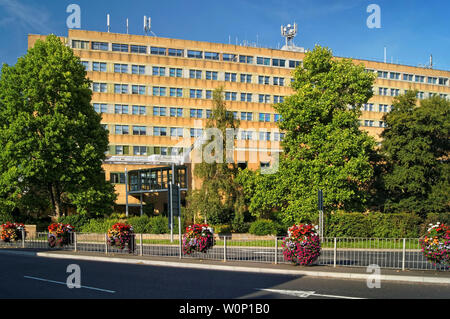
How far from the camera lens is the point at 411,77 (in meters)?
77.0

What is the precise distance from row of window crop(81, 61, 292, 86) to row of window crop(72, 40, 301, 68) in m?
2.81

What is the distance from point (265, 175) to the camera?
31453mm

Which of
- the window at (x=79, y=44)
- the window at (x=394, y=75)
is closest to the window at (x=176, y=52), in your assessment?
the window at (x=79, y=44)

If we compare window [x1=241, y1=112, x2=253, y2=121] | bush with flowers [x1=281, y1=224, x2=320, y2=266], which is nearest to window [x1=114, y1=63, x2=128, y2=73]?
window [x1=241, y1=112, x2=253, y2=121]

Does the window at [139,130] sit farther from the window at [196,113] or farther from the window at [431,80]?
the window at [431,80]

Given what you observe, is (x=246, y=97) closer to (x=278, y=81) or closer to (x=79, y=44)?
(x=278, y=81)

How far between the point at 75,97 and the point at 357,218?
2445 cm

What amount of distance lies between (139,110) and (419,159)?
40.3m

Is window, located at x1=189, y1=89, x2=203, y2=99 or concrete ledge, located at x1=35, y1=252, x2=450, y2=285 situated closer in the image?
concrete ledge, located at x1=35, y1=252, x2=450, y2=285

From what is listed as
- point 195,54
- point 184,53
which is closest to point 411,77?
point 195,54

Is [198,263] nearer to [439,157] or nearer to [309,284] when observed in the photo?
[309,284]

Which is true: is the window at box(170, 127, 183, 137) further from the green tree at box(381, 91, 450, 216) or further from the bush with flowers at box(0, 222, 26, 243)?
the bush with flowers at box(0, 222, 26, 243)

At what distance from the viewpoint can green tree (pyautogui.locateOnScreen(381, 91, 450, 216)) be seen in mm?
32938
